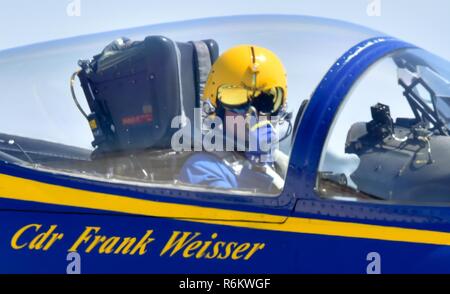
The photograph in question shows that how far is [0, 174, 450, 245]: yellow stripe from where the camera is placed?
2.60 metres

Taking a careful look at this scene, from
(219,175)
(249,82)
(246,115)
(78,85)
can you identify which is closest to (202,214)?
(219,175)

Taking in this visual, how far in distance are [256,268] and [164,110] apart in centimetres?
82

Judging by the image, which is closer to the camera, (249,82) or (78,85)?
(249,82)

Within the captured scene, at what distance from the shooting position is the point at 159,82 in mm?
3104

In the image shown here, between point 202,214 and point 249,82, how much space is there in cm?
56

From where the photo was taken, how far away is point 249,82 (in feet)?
9.59

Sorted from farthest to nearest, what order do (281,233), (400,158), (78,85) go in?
(78,85) → (400,158) → (281,233)

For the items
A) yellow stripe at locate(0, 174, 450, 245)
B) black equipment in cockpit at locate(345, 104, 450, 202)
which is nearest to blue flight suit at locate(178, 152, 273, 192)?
yellow stripe at locate(0, 174, 450, 245)

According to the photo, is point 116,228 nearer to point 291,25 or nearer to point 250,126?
point 250,126

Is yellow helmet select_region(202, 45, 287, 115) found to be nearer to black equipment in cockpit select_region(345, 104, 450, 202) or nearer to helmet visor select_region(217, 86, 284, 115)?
helmet visor select_region(217, 86, 284, 115)

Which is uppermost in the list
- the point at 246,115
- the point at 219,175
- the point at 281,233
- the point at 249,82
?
the point at 249,82

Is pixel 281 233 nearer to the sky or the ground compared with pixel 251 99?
nearer to the ground

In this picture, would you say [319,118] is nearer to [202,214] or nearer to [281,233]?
[281,233]

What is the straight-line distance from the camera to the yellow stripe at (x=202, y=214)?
2.60 m
